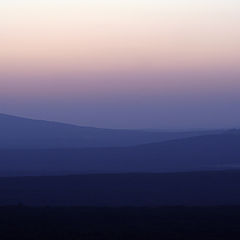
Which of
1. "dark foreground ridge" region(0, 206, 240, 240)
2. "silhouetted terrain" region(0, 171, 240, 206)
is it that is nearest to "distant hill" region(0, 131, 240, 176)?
"silhouetted terrain" region(0, 171, 240, 206)

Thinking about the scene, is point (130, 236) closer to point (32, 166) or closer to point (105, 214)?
point (105, 214)

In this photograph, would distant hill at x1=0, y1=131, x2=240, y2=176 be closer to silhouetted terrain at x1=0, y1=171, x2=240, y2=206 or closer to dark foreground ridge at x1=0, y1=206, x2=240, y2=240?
silhouetted terrain at x1=0, y1=171, x2=240, y2=206

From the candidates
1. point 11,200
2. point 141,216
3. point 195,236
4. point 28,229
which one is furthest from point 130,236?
point 11,200

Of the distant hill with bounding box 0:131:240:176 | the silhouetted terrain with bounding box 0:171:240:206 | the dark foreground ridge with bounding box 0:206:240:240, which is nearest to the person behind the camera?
the dark foreground ridge with bounding box 0:206:240:240

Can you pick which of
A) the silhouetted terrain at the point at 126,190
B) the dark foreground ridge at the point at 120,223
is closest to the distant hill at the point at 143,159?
the silhouetted terrain at the point at 126,190

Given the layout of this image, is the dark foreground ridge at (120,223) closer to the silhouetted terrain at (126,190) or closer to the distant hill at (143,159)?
the silhouetted terrain at (126,190)
